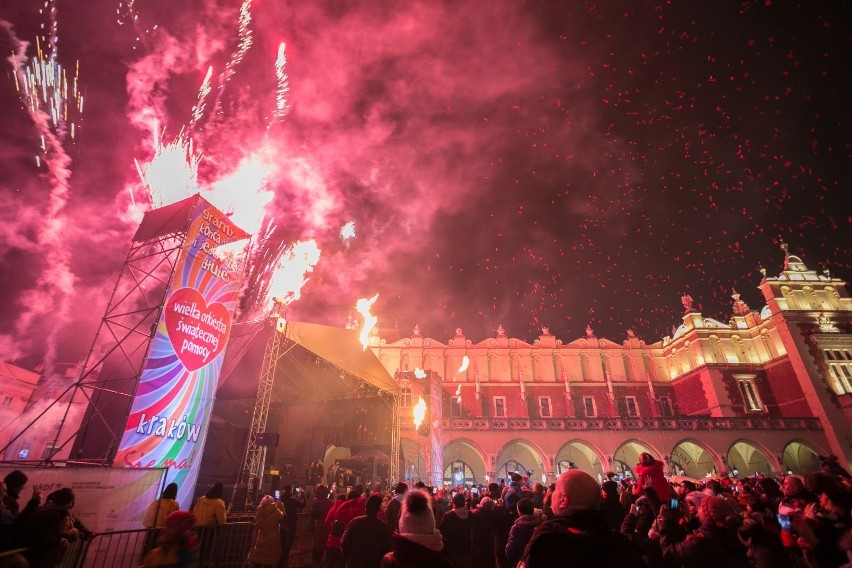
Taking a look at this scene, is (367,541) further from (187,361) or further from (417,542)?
(187,361)

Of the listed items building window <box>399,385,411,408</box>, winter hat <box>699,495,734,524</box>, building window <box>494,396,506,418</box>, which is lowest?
winter hat <box>699,495,734,524</box>

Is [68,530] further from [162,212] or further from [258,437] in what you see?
[162,212]

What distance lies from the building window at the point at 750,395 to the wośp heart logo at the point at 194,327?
3942 centimetres

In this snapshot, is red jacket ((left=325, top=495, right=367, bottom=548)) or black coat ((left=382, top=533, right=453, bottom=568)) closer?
black coat ((left=382, top=533, right=453, bottom=568))

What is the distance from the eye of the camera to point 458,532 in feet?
20.0

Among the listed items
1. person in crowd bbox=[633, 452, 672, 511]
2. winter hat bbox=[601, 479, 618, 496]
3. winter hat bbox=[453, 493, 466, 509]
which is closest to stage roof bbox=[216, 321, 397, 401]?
winter hat bbox=[453, 493, 466, 509]

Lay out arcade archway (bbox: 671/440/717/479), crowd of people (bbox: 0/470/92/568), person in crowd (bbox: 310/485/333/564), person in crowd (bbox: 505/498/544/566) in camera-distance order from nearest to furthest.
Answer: crowd of people (bbox: 0/470/92/568) < person in crowd (bbox: 505/498/544/566) < person in crowd (bbox: 310/485/333/564) < arcade archway (bbox: 671/440/717/479)

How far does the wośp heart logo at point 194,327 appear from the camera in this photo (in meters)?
8.95

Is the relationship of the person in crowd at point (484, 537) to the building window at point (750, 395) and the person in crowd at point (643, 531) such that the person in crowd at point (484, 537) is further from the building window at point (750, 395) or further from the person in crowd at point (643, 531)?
the building window at point (750, 395)

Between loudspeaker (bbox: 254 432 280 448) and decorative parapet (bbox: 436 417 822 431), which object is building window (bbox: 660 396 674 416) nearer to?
decorative parapet (bbox: 436 417 822 431)

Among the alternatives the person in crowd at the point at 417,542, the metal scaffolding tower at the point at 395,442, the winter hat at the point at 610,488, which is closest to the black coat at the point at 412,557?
the person in crowd at the point at 417,542

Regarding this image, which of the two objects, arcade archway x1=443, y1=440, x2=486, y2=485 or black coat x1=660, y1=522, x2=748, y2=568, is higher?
arcade archway x1=443, y1=440, x2=486, y2=485

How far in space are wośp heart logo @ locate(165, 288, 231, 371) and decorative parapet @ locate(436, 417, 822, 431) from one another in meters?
21.0

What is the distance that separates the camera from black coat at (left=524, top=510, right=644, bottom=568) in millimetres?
1817
